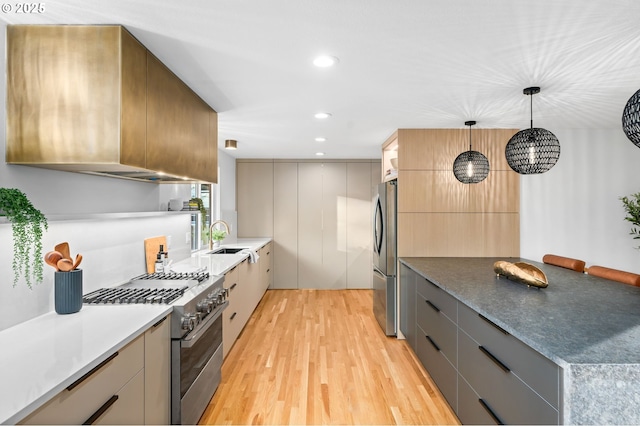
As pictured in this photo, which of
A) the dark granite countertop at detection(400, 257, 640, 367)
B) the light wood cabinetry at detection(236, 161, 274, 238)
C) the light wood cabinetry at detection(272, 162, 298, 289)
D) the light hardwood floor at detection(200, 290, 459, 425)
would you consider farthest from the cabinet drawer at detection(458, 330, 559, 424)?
the light wood cabinetry at detection(236, 161, 274, 238)

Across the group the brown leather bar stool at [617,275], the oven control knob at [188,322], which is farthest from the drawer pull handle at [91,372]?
the brown leather bar stool at [617,275]

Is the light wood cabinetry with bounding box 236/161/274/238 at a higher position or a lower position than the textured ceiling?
lower

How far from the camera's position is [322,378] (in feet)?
9.27

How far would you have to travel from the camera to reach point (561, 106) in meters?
2.95

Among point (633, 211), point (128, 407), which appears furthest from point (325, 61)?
point (633, 211)

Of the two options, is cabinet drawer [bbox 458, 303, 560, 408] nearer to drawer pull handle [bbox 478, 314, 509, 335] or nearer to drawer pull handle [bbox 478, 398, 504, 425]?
drawer pull handle [bbox 478, 314, 509, 335]

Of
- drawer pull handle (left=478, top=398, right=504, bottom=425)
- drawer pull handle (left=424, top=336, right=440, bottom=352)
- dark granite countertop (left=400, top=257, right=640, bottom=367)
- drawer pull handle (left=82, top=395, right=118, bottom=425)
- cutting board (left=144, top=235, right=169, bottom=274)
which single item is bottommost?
drawer pull handle (left=424, top=336, right=440, bottom=352)

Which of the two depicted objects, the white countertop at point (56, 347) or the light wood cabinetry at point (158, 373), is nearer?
the white countertop at point (56, 347)

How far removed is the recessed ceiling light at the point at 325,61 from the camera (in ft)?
6.54

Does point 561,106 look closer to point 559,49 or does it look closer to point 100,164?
point 559,49

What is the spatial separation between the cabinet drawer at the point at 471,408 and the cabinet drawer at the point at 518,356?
1.03ft

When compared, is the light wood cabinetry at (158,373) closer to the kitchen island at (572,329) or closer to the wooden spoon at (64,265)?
the wooden spoon at (64,265)

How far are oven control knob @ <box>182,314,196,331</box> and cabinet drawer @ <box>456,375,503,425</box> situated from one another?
167 centimetres

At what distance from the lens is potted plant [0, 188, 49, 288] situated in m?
1.42
